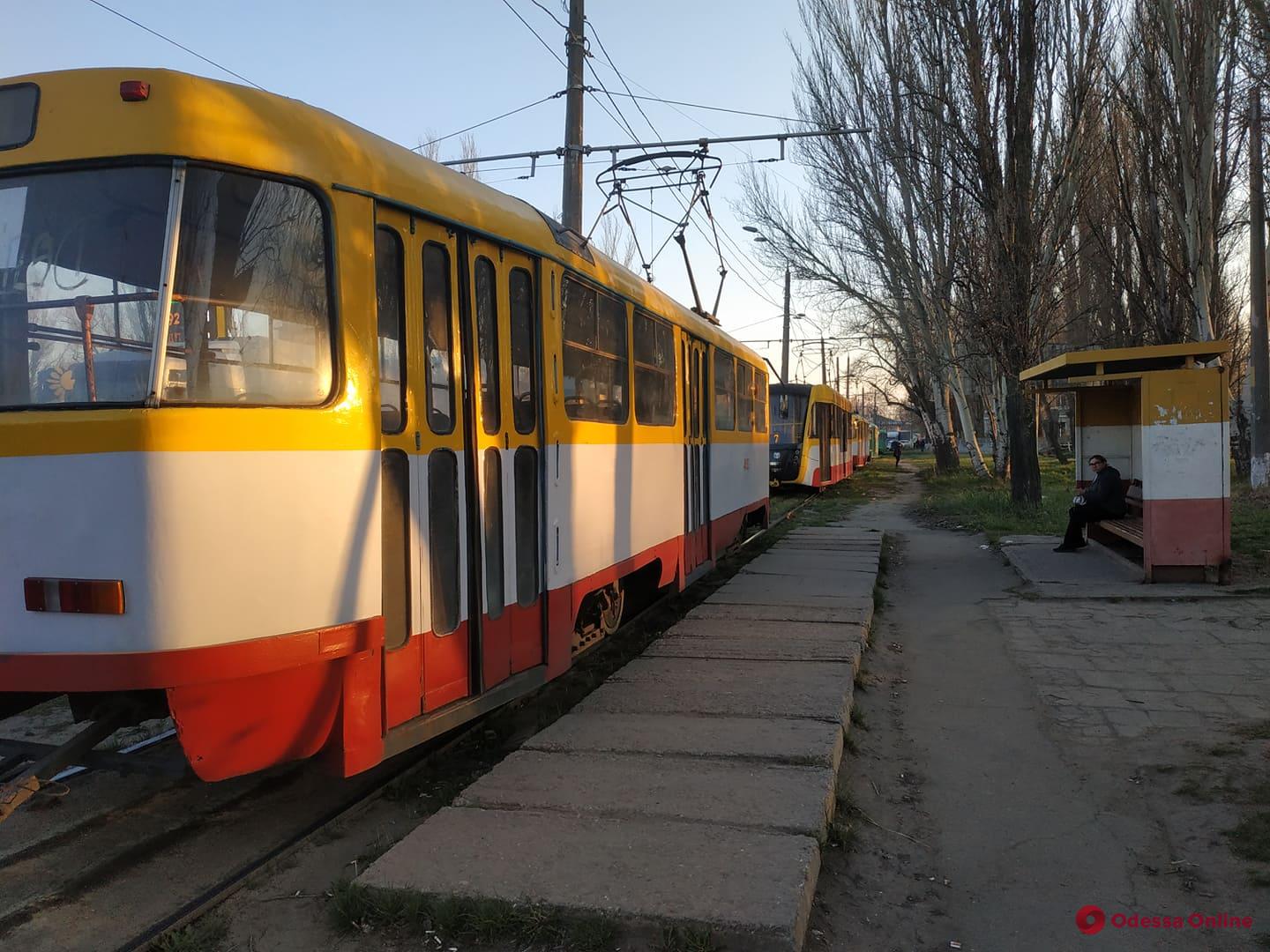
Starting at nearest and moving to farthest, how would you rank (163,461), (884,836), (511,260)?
(163,461) → (884,836) → (511,260)

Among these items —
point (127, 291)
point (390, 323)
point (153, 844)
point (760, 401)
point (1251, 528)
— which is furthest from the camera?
point (760, 401)

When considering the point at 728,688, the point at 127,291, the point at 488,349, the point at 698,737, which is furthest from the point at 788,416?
the point at 127,291

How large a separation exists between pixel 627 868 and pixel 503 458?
2.21 metres

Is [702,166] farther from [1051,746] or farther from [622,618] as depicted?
[1051,746]

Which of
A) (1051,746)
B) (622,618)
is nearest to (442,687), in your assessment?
(1051,746)

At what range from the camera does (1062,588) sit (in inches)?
389

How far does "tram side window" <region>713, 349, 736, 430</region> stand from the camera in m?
10.7

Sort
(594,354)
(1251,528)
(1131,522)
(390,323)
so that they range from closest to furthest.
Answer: (390,323) → (594,354) → (1131,522) → (1251,528)

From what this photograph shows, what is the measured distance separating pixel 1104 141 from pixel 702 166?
25.2 feet

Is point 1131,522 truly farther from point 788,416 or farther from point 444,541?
point 788,416

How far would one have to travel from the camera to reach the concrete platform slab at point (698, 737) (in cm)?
469

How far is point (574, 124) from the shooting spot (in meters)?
12.2

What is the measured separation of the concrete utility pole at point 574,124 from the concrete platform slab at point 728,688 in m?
7.03

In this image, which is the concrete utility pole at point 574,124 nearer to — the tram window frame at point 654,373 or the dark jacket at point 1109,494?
the tram window frame at point 654,373
